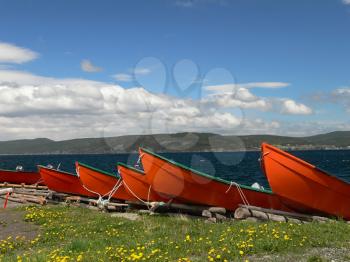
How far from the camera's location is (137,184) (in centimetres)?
2173

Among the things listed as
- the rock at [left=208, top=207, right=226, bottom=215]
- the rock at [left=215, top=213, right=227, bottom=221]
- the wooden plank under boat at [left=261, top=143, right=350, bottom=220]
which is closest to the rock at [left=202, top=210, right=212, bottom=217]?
the rock at [left=208, top=207, right=226, bottom=215]

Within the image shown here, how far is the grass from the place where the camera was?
10.7 m

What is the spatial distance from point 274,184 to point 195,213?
4.05m

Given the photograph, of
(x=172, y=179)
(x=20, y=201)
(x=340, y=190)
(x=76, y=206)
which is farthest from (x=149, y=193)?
(x=20, y=201)

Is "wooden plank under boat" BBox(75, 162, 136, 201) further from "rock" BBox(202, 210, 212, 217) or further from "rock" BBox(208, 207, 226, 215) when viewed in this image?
"rock" BBox(208, 207, 226, 215)

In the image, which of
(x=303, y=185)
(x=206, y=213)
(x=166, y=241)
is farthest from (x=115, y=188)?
(x=166, y=241)

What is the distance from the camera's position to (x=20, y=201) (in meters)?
27.0

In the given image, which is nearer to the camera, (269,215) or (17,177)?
(269,215)

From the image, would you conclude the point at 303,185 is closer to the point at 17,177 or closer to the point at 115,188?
the point at 115,188

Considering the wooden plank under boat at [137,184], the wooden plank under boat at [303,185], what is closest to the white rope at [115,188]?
the wooden plank under boat at [137,184]

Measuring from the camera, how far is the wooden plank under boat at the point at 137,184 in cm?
2122

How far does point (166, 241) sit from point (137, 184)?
9.40 metres

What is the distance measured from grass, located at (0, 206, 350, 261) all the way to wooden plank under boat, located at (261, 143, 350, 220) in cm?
282

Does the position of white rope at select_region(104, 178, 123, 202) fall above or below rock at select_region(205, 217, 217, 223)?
above
